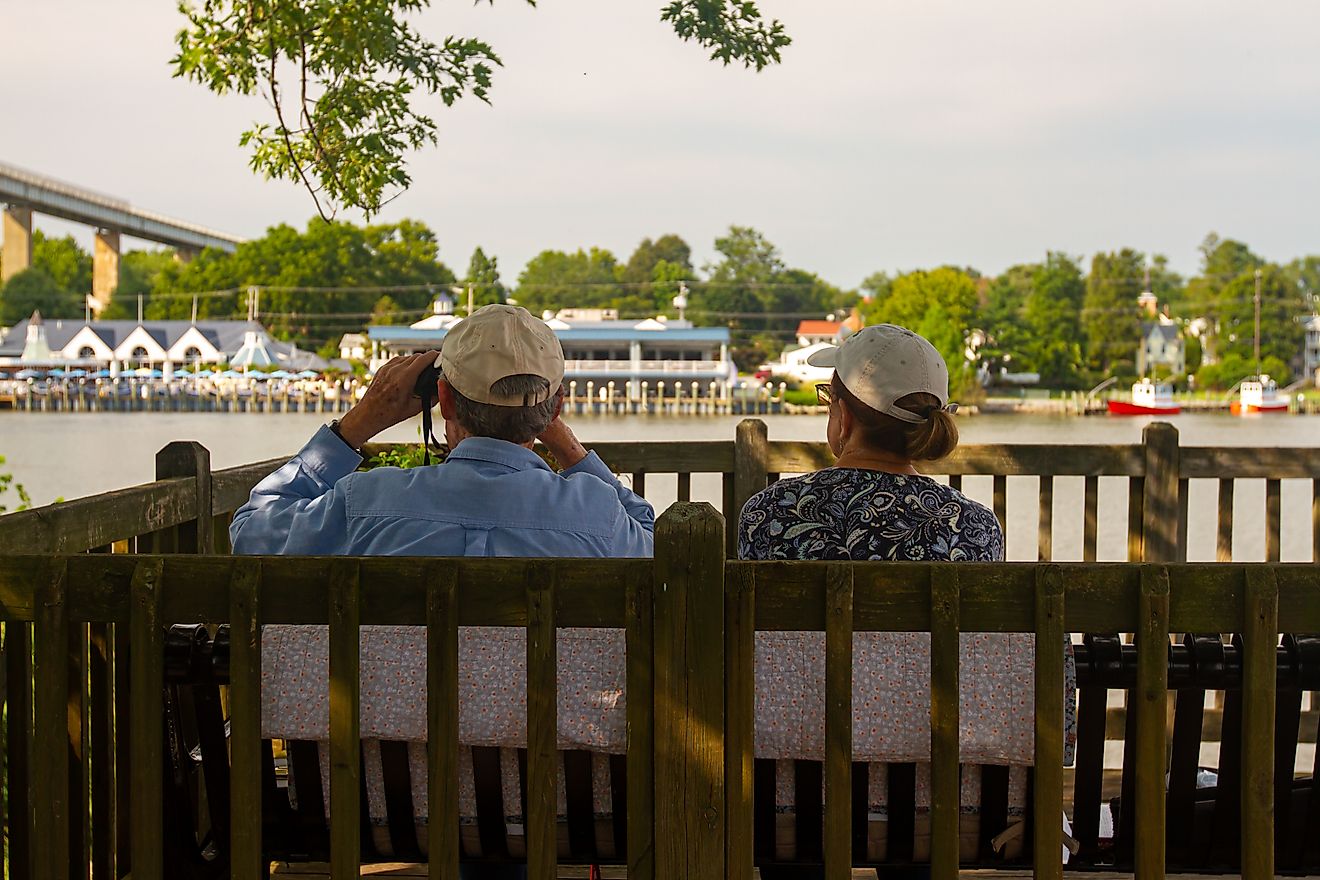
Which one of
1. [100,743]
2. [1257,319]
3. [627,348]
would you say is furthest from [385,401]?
[1257,319]

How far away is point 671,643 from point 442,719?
0.36 meters

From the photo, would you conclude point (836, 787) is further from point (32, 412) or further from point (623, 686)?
point (32, 412)

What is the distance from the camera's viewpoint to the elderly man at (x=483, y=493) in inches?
91.8

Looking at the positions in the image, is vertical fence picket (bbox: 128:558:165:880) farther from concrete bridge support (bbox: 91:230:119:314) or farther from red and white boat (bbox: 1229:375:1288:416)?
concrete bridge support (bbox: 91:230:119:314)

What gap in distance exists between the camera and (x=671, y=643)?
2.01 meters

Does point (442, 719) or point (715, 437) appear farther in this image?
point (715, 437)

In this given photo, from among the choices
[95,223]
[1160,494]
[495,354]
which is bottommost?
[1160,494]

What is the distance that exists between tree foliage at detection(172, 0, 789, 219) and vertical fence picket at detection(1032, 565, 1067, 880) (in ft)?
15.1

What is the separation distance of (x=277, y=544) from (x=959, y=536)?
1.19 metres

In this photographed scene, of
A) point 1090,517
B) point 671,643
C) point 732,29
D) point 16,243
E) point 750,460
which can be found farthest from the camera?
point 16,243

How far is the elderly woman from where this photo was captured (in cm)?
246

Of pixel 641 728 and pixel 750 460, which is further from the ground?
pixel 750 460

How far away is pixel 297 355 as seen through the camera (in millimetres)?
97812

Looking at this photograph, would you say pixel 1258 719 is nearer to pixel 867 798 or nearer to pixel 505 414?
pixel 867 798
